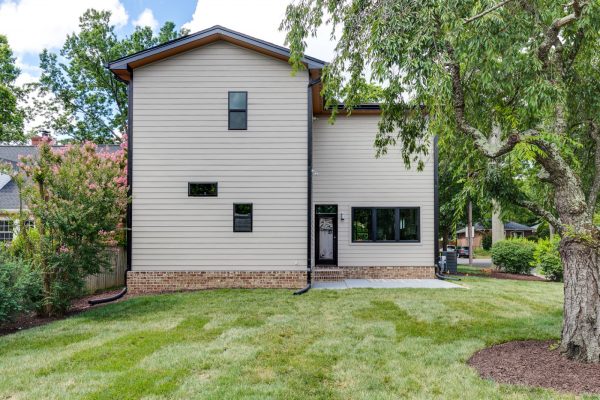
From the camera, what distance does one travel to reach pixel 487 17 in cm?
438

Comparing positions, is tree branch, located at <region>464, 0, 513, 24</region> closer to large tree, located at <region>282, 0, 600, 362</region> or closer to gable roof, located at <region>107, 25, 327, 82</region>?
large tree, located at <region>282, 0, 600, 362</region>

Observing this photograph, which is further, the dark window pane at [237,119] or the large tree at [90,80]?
the large tree at [90,80]

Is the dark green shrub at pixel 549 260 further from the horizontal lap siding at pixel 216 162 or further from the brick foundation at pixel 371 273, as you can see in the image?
the horizontal lap siding at pixel 216 162

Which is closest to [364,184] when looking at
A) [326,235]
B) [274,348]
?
[326,235]

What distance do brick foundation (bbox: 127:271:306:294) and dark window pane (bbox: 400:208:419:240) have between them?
3.92 metres

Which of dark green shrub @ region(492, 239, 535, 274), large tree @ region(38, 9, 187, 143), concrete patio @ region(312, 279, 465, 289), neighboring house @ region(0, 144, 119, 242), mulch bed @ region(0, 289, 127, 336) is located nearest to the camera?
mulch bed @ region(0, 289, 127, 336)

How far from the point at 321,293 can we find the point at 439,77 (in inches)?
246

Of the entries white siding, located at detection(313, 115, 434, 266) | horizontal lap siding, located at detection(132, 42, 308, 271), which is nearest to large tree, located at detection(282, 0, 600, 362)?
horizontal lap siding, located at detection(132, 42, 308, 271)

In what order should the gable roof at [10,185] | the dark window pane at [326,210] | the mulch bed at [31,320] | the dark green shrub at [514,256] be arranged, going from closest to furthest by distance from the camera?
the mulch bed at [31,320] → the dark window pane at [326,210] → the dark green shrub at [514,256] → the gable roof at [10,185]

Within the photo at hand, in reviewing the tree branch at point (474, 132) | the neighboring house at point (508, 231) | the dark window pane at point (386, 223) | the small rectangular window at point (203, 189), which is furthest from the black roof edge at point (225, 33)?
the neighboring house at point (508, 231)

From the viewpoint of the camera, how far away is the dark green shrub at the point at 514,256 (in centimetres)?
1420

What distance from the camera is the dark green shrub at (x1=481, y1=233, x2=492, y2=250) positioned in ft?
118

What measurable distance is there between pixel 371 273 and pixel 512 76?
7.75m

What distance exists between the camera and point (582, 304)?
4.31m
